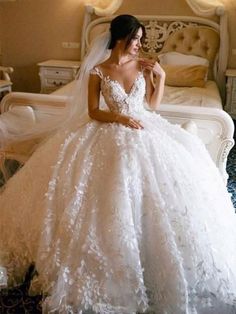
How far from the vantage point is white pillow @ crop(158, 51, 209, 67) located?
4.03m

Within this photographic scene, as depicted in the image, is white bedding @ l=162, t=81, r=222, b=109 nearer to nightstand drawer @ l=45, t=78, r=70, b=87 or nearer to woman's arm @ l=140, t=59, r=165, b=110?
woman's arm @ l=140, t=59, r=165, b=110

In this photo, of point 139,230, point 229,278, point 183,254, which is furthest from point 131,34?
point 229,278

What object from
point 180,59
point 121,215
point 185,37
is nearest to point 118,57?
point 121,215

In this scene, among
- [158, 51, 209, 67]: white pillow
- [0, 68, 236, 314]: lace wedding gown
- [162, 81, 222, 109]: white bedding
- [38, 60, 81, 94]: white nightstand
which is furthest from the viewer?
[38, 60, 81, 94]: white nightstand

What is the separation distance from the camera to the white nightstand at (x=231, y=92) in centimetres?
389

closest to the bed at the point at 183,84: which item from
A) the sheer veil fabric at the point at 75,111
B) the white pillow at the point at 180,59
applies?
the white pillow at the point at 180,59

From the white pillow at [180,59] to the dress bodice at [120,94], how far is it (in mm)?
2243

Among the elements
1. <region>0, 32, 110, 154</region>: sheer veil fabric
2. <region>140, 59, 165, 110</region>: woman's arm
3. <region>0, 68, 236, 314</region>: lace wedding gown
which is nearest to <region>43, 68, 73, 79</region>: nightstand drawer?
<region>0, 32, 110, 154</region>: sheer veil fabric

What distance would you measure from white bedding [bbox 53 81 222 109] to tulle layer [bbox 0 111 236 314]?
1.43m

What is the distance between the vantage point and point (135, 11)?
14.2 ft

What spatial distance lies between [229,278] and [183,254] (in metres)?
0.20

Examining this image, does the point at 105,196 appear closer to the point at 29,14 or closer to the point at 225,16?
the point at 225,16

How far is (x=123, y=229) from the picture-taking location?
4.81ft

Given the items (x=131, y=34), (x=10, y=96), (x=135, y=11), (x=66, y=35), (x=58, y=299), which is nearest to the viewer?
(x=58, y=299)
